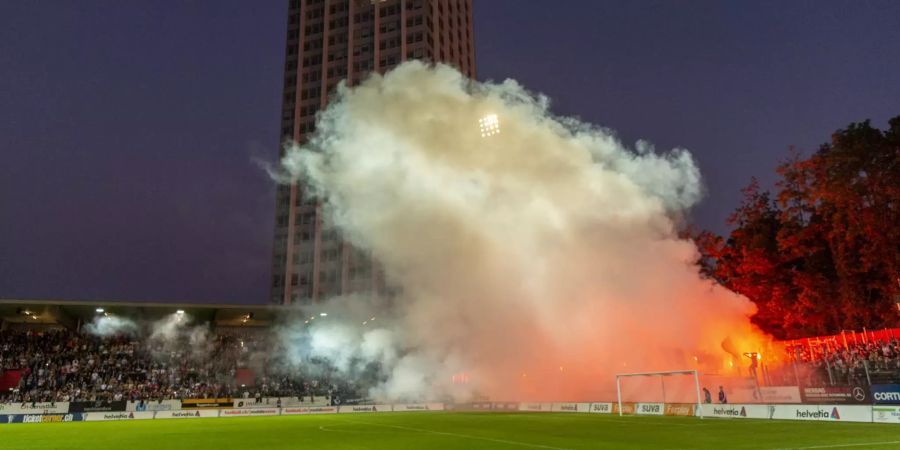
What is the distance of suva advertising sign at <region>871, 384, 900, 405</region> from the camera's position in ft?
85.8

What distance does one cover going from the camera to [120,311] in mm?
54156

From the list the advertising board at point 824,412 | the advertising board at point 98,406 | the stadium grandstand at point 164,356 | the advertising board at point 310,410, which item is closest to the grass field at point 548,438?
the advertising board at point 824,412

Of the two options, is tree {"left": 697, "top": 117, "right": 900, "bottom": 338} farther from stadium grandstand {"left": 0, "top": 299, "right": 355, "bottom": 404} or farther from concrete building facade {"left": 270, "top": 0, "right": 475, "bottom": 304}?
concrete building facade {"left": 270, "top": 0, "right": 475, "bottom": 304}

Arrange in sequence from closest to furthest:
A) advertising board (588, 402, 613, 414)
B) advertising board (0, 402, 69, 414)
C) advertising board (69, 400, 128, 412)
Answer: advertising board (588, 402, 613, 414) → advertising board (0, 402, 69, 414) → advertising board (69, 400, 128, 412)

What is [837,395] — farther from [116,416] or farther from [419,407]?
[116,416]

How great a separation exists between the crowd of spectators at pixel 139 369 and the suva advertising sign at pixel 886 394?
39377mm

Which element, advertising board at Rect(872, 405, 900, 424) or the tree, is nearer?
advertising board at Rect(872, 405, 900, 424)

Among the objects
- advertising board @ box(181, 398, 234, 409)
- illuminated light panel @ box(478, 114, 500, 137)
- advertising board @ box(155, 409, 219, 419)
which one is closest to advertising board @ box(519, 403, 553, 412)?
illuminated light panel @ box(478, 114, 500, 137)

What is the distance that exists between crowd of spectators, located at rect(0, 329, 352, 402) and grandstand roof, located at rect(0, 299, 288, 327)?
5.02 feet

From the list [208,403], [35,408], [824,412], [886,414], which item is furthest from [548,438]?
[35,408]

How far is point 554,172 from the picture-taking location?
42.8 meters

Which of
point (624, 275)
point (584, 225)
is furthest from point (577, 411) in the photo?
point (584, 225)

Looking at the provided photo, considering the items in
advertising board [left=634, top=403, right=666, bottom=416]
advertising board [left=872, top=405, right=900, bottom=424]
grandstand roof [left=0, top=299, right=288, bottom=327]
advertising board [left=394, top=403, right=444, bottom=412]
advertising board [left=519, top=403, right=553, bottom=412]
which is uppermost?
grandstand roof [left=0, top=299, right=288, bottom=327]

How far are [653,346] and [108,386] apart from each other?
139ft
